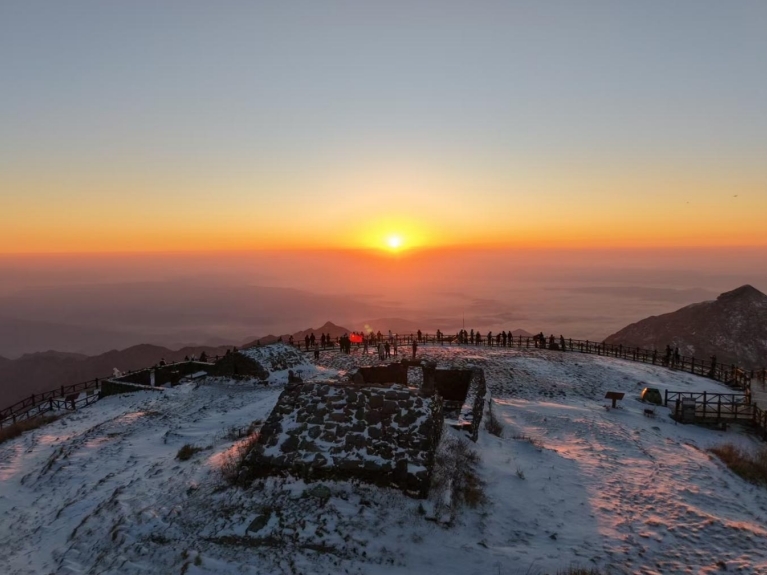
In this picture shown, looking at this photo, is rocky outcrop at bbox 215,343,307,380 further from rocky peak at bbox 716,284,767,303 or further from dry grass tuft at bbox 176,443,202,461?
rocky peak at bbox 716,284,767,303

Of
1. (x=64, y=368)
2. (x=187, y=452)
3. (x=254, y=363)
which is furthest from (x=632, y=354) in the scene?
(x=64, y=368)

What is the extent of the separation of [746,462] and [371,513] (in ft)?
46.3

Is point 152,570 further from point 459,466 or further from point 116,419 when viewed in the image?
point 116,419

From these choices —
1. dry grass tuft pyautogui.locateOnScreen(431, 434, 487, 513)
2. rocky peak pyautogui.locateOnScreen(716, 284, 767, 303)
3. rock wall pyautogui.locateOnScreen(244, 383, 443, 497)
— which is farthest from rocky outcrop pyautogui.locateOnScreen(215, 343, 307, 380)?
rocky peak pyautogui.locateOnScreen(716, 284, 767, 303)

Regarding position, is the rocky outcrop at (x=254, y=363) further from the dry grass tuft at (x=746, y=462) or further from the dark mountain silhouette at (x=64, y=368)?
the dark mountain silhouette at (x=64, y=368)

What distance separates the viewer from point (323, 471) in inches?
443

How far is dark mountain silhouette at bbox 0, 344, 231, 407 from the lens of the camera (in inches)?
3999

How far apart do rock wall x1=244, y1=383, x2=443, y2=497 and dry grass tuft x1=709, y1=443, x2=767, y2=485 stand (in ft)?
35.0

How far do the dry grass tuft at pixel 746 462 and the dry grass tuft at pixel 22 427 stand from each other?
29046 mm

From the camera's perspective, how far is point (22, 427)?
22.0m

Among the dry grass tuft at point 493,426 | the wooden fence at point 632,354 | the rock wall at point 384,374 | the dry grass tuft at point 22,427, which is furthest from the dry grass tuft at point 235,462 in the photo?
the wooden fence at point 632,354

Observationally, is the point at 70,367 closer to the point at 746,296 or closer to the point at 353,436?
the point at 353,436

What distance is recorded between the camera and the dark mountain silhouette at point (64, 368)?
10156 cm

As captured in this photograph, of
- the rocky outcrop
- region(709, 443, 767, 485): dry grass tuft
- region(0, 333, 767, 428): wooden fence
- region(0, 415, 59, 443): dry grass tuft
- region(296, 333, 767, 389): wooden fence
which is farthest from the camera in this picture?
region(296, 333, 767, 389): wooden fence
